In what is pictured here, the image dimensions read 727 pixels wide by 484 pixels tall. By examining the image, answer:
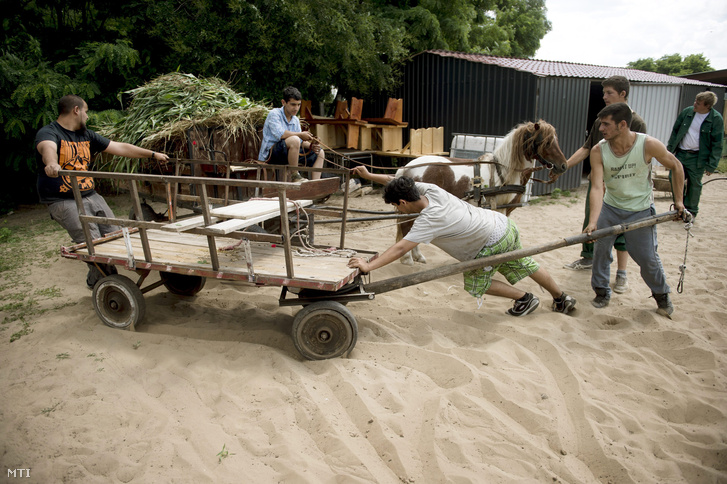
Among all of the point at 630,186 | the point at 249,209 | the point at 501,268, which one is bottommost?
the point at 501,268

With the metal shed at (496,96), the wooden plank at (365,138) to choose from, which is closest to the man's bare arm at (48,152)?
the wooden plank at (365,138)

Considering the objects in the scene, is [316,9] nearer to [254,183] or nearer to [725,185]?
[254,183]

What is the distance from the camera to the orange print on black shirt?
4.42m

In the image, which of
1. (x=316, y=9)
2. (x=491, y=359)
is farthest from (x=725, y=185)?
(x=491, y=359)

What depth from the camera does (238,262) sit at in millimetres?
3861

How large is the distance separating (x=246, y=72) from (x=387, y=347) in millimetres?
8443

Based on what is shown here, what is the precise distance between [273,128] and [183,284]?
7.49 feet

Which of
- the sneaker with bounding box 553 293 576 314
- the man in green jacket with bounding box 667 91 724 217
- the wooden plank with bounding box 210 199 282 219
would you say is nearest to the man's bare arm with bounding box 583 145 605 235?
the sneaker with bounding box 553 293 576 314

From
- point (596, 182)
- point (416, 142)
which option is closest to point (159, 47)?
point (416, 142)

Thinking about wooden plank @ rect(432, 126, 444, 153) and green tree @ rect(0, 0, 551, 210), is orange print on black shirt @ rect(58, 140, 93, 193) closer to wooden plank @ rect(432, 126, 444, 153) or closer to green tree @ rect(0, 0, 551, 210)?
green tree @ rect(0, 0, 551, 210)

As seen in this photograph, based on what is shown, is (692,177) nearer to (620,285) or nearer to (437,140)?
(620,285)

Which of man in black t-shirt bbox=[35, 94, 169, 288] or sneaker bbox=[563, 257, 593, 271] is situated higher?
man in black t-shirt bbox=[35, 94, 169, 288]

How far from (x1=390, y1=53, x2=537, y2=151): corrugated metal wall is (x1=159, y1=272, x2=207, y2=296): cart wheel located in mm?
8837

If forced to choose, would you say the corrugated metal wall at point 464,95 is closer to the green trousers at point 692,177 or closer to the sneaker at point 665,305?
the green trousers at point 692,177
